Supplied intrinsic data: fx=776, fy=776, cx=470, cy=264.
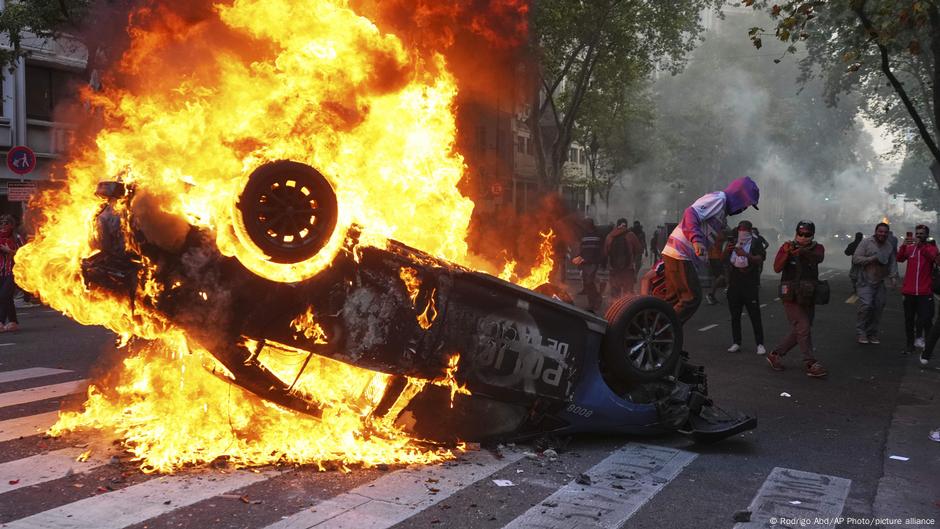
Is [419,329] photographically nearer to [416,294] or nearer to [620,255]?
[416,294]

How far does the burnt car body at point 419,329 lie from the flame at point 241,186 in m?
0.09

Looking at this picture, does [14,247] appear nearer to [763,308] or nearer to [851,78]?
[763,308]

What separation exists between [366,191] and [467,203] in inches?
50.7

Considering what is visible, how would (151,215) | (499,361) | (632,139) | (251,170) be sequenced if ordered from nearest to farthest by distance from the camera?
(151,215)
(251,170)
(499,361)
(632,139)

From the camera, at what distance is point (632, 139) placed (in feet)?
140

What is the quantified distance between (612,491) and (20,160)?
17.1 meters

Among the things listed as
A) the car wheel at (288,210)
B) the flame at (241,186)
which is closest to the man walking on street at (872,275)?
the flame at (241,186)

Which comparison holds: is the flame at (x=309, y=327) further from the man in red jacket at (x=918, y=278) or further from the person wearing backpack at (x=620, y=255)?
the person wearing backpack at (x=620, y=255)

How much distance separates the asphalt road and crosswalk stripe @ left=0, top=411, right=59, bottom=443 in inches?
0.9

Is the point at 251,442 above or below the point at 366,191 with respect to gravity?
below

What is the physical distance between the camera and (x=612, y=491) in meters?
5.12

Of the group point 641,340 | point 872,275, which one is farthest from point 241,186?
point 872,275

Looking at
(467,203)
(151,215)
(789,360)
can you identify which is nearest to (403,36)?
(467,203)

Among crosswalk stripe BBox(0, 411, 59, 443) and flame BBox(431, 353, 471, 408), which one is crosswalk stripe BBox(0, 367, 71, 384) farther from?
flame BBox(431, 353, 471, 408)
